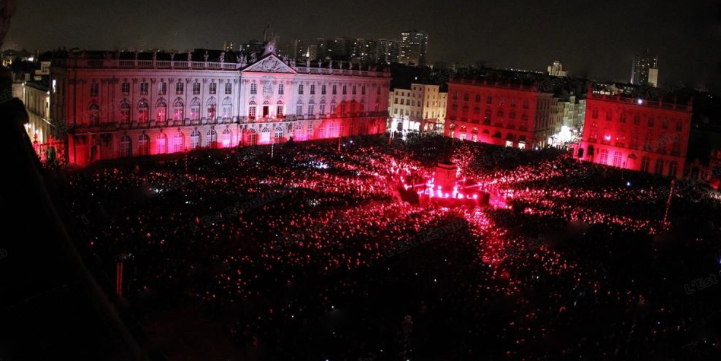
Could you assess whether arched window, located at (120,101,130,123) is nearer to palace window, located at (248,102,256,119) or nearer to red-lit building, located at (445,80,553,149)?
palace window, located at (248,102,256,119)

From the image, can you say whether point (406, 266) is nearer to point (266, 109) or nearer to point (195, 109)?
point (195, 109)

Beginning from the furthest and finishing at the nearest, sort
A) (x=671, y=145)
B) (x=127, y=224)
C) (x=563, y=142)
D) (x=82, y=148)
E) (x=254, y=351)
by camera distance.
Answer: (x=563, y=142)
(x=671, y=145)
(x=82, y=148)
(x=127, y=224)
(x=254, y=351)

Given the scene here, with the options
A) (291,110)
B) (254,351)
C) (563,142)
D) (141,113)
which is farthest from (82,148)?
(563,142)

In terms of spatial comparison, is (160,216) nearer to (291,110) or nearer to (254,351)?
(254,351)

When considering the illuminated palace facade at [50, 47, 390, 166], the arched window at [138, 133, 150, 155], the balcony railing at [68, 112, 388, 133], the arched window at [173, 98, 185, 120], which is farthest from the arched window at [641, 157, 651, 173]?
the arched window at [138, 133, 150, 155]

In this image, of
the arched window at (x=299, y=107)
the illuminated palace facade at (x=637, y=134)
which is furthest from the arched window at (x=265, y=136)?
the illuminated palace facade at (x=637, y=134)

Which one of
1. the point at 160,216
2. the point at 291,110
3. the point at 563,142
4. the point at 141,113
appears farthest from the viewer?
the point at 563,142

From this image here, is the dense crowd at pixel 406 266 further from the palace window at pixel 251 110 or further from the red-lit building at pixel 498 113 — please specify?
the red-lit building at pixel 498 113
